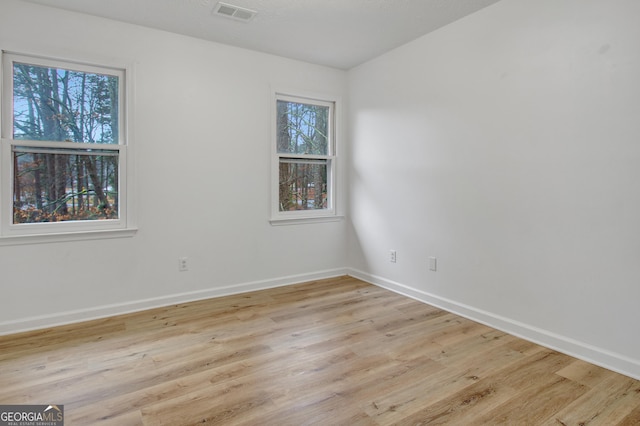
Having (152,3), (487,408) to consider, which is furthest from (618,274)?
(152,3)

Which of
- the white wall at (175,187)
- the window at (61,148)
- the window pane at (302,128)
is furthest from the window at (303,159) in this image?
the window at (61,148)

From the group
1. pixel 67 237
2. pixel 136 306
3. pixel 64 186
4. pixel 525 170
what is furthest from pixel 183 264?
pixel 525 170

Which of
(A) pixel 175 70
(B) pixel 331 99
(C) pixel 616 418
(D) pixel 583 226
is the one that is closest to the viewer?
(C) pixel 616 418

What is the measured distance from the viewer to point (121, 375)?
2227 millimetres

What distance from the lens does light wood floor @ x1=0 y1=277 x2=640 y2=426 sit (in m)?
1.86

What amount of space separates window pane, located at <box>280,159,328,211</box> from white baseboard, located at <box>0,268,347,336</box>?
822 mm

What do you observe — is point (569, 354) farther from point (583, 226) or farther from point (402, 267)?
point (402, 267)

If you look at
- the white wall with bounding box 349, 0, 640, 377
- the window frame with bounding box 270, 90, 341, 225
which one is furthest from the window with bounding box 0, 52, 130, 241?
the white wall with bounding box 349, 0, 640, 377

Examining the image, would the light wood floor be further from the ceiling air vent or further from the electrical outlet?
the ceiling air vent

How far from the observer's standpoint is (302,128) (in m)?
4.30

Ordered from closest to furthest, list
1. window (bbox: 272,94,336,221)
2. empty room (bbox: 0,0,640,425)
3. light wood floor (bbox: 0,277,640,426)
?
light wood floor (bbox: 0,277,640,426) < empty room (bbox: 0,0,640,425) < window (bbox: 272,94,336,221)

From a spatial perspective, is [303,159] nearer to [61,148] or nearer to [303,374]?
[61,148]

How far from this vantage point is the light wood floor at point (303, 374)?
6.11 ft

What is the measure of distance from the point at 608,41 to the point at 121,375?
11.8 ft
